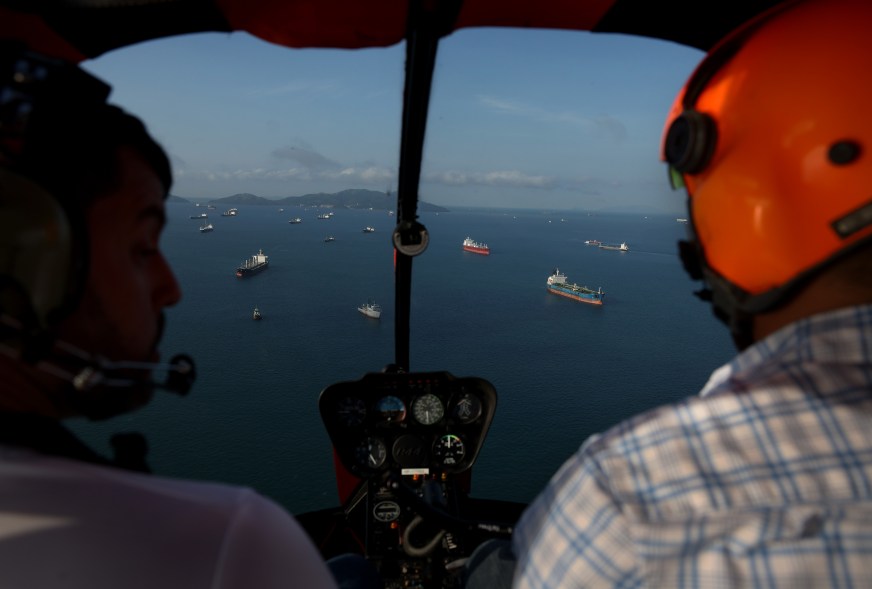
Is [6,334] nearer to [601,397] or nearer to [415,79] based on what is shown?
[415,79]

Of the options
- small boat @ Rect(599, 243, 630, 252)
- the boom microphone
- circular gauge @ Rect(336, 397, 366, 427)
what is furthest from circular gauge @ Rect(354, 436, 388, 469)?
small boat @ Rect(599, 243, 630, 252)

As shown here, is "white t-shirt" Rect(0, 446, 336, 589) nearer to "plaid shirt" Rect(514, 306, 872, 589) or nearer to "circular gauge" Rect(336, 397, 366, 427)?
"plaid shirt" Rect(514, 306, 872, 589)

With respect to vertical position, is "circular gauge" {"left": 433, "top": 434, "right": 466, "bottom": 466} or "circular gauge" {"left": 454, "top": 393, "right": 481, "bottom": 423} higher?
"circular gauge" {"left": 454, "top": 393, "right": 481, "bottom": 423}

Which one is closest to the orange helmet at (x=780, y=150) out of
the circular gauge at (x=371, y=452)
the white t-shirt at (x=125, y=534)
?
the white t-shirt at (x=125, y=534)

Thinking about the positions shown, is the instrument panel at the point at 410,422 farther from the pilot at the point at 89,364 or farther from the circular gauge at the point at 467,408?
the pilot at the point at 89,364

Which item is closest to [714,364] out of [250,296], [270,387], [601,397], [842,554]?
[601,397]

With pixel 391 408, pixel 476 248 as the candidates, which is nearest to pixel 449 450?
pixel 391 408
